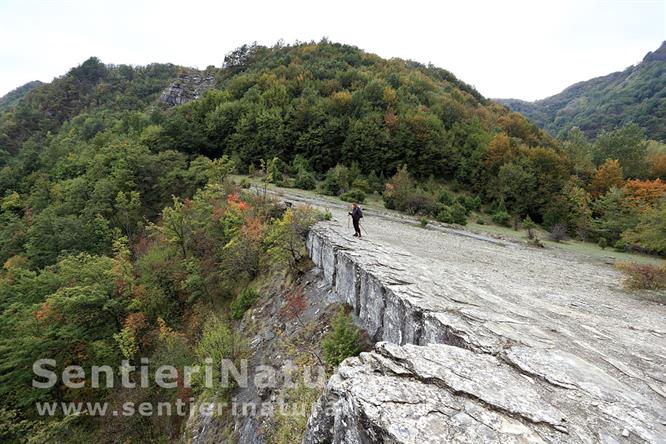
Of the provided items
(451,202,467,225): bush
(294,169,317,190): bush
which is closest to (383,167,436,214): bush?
(451,202,467,225): bush

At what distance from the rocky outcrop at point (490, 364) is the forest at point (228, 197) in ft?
20.3

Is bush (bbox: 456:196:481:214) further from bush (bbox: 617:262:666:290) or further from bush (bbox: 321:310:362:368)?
bush (bbox: 321:310:362:368)

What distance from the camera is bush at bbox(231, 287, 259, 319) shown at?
12500mm

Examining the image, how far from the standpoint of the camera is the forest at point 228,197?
46.0ft

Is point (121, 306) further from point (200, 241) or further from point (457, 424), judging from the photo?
point (457, 424)

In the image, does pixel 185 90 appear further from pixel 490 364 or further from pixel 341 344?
pixel 490 364

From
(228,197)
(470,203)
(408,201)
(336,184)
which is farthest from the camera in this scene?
(336,184)

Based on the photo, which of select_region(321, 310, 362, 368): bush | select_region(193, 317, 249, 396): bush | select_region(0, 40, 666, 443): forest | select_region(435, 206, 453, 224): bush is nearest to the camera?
select_region(321, 310, 362, 368): bush

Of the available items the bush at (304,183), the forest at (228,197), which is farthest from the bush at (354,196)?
Answer: the bush at (304,183)

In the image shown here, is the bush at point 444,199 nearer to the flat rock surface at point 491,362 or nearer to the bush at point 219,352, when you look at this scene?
the flat rock surface at point 491,362

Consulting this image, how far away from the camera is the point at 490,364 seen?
146 inches

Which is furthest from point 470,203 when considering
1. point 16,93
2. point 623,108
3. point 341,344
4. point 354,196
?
point 16,93

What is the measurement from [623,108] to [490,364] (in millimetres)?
114550

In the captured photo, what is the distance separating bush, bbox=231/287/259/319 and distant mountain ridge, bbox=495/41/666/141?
3197 inches
